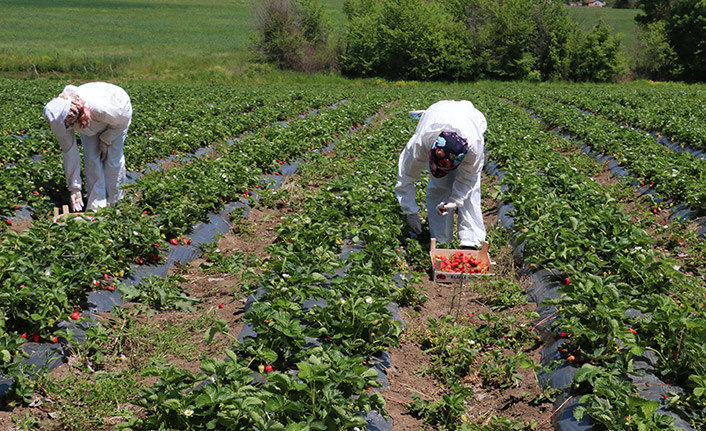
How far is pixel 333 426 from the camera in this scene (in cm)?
A: 272

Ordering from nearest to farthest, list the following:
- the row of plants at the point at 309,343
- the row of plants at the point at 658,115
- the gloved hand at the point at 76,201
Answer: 1. the row of plants at the point at 309,343
2. the gloved hand at the point at 76,201
3. the row of plants at the point at 658,115

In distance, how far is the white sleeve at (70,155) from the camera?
20.6 feet

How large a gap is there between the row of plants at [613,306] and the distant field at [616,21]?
156 ft

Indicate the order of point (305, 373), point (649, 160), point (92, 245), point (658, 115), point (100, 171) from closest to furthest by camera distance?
1. point (305, 373)
2. point (92, 245)
3. point (100, 171)
4. point (649, 160)
5. point (658, 115)

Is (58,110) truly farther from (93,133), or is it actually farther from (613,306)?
(613,306)

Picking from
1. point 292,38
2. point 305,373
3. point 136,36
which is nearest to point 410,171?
point 305,373

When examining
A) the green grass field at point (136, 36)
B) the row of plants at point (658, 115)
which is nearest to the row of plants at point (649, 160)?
the row of plants at point (658, 115)

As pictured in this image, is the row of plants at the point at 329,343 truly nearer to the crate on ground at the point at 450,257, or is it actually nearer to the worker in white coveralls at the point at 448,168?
the crate on ground at the point at 450,257

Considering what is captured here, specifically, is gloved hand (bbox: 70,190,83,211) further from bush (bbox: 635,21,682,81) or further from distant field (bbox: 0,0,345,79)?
bush (bbox: 635,21,682,81)

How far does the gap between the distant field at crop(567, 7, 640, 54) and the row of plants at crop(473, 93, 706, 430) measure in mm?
47422

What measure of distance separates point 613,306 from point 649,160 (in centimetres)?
673

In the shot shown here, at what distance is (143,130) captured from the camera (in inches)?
467

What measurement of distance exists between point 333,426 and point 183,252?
3695 mm

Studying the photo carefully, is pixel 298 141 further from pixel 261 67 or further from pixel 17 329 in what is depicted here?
pixel 261 67
